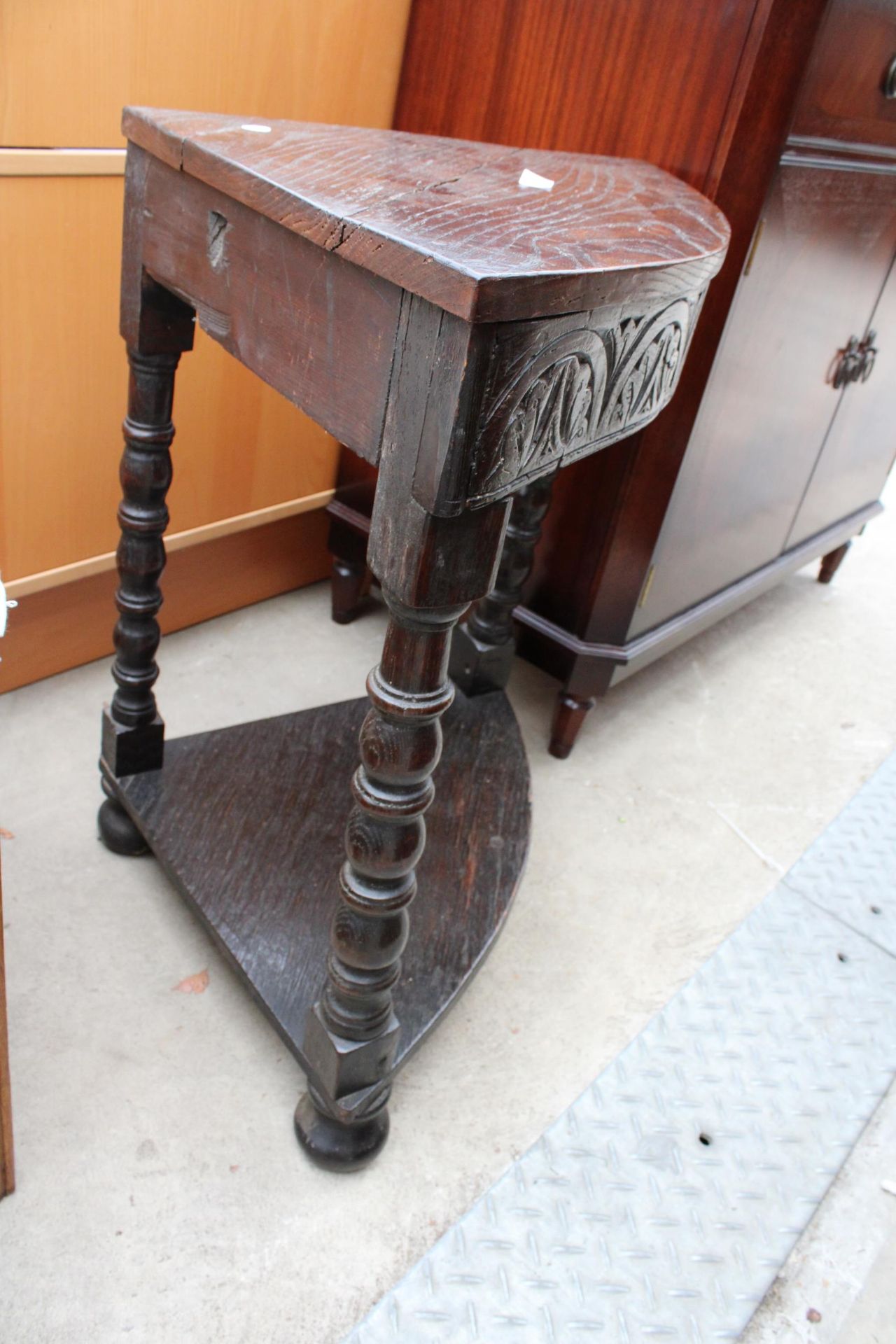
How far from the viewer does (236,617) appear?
175cm

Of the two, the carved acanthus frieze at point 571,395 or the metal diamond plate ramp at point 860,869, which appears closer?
the carved acanthus frieze at point 571,395

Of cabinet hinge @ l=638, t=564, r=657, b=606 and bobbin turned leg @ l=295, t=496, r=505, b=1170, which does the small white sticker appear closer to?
bobbin turned leg @ l=295, t=496, r=505, b=1170

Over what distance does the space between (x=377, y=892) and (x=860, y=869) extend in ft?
3.05

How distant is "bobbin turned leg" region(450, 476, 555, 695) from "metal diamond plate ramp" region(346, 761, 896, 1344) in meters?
0.47

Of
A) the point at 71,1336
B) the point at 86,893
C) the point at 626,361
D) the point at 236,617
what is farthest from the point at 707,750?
the point at 71,1336

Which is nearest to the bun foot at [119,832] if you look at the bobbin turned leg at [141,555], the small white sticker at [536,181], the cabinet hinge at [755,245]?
the bobbin turned leg at [141,555]

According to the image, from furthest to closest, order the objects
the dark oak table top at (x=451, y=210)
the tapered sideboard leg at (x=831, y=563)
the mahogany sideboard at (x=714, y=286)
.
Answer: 1. the tapered sideboard leg at (x=831, y=563)
2. the mahogany sideboard at (x=714, y=286)
3. the dark oak table top at (x=451, y=210)

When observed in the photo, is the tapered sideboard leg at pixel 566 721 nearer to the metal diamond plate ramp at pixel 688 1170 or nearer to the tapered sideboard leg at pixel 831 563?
the metal diamond plate ramp at pixel 688 1170

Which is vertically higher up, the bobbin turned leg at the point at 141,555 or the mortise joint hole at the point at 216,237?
the mortise joint hole at the point at 216,237

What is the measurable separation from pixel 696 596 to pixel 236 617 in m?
0.73

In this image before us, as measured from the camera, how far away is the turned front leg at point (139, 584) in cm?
103

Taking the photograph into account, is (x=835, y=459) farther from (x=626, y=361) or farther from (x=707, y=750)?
(x=626, y=361)

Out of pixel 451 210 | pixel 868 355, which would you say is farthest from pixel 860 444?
pixel 451 210

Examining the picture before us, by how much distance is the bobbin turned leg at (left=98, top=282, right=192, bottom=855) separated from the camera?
1003mm
